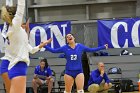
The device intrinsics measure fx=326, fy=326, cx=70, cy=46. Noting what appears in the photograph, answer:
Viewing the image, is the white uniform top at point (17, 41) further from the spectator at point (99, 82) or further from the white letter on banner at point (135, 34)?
the white letter on banner at point (135, 34)

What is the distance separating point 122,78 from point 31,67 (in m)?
3.68

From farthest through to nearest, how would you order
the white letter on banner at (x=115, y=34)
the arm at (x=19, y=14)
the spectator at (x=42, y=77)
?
the white letter on banner at (x=115, y=34) → the spectator at (x=42, y=77) → the arm at (x=19, y=14)

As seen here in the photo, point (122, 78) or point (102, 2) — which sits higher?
point (102, 2)

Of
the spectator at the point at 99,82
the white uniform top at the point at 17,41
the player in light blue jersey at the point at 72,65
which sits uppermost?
the white uniform top at the point at 17,41

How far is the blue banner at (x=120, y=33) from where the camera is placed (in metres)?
12.0

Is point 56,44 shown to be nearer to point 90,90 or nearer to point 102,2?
point 90,90

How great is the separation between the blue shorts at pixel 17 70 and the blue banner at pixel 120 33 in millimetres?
8506

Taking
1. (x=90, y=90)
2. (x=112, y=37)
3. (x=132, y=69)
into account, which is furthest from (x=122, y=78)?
(x=90, y=90)

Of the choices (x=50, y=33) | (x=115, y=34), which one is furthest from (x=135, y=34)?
(x=50, y=33)

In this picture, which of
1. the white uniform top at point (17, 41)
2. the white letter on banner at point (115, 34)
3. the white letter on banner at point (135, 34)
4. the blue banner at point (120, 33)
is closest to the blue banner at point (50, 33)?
the blue banner at point (120, 33)

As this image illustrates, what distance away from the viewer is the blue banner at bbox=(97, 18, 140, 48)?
1197 centimetres

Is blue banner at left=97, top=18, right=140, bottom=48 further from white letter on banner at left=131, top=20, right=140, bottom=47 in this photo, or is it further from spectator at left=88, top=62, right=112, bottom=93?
spectator at left=88, top=62, right=112, bottom=93

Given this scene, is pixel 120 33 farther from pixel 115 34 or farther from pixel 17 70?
pixel 17 70

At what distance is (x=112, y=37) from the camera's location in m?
12.1
